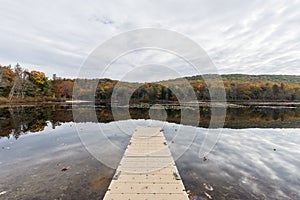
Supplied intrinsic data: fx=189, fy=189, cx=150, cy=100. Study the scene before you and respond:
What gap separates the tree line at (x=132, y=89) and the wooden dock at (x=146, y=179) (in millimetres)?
35453

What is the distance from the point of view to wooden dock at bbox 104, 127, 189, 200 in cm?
464

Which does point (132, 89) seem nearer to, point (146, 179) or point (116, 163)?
point (116, 163)

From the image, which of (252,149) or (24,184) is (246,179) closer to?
(252,149)

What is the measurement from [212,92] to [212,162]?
67.1m

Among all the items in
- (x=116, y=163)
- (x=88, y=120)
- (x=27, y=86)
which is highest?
(x=27, y=86)

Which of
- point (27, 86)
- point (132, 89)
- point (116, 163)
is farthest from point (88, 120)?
point (27, 86)

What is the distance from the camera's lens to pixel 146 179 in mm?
5551

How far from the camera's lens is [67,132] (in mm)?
14148

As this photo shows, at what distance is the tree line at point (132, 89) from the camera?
52875mm

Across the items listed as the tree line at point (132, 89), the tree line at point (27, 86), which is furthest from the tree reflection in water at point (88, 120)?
the tree line at point (27, 86)

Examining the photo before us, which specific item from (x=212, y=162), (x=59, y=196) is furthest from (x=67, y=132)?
(x=212, y=162)

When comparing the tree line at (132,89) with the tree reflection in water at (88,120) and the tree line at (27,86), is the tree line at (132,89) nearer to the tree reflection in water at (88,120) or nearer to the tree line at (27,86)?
the tree line at (27,86)

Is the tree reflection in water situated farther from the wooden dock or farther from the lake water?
the wooden dock

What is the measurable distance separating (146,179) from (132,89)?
124 ft
